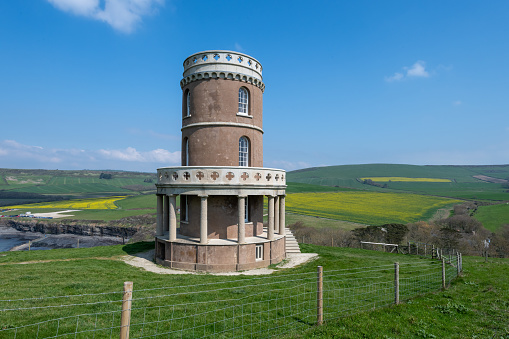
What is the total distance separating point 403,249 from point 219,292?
1060 inches

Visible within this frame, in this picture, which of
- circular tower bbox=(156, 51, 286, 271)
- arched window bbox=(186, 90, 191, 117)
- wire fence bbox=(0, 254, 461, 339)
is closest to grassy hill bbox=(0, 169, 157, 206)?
arched window bbox=(186, 90, 191, 117)

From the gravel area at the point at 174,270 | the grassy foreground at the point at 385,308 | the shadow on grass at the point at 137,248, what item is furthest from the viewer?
the shadow on grass at the point at 137,248

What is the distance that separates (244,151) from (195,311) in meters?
Answer: 15.5

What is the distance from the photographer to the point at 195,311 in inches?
402

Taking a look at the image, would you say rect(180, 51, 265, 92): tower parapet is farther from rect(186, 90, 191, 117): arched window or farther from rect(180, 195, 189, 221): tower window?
rect(180, 195, 189, 221): tower window

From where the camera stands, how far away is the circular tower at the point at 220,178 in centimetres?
2028

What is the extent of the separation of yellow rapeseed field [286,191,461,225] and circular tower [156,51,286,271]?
130 feet

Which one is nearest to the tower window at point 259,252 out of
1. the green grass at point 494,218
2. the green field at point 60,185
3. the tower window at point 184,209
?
the tower window at point 184,209

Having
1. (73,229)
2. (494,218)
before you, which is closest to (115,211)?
(73,229)

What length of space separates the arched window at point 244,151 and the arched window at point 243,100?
2.34m

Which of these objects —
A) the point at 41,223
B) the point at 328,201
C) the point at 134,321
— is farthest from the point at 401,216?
the point at 41,223

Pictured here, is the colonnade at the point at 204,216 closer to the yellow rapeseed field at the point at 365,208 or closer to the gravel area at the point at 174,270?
the gravel area at the point at 174,270

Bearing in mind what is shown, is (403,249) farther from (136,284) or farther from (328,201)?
(328,201)

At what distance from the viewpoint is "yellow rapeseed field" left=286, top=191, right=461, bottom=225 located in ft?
198
